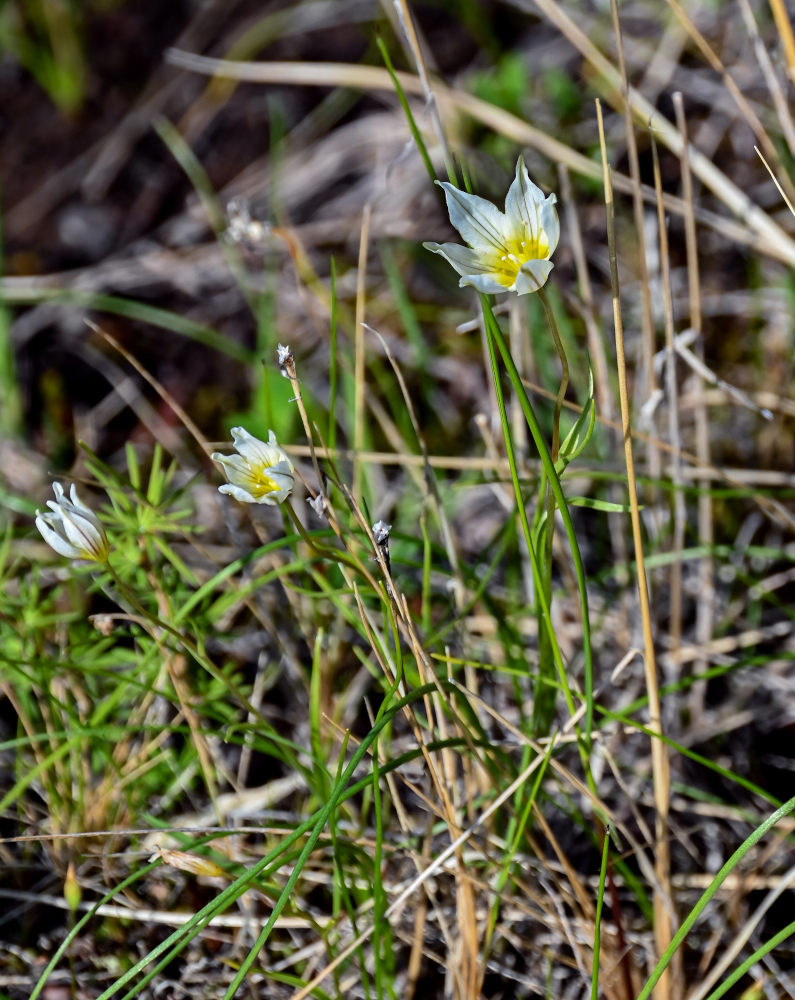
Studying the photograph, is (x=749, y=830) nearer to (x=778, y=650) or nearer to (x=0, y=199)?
(x=778, y=650)

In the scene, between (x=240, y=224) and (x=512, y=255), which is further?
(x=240, y=224)

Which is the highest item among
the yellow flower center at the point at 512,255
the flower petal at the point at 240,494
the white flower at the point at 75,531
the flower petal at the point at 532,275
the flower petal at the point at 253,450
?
the flower petal at the point at 532,275

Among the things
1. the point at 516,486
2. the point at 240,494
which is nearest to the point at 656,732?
the point at 516,486

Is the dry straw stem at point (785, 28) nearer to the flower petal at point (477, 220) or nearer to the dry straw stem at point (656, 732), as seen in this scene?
the dry straw stem at point (656, 732)

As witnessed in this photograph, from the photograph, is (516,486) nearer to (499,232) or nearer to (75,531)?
(499,232)

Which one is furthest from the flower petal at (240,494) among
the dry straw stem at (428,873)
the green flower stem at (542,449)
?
the dry straw stem at (428,873)

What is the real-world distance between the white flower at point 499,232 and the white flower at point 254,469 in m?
0.22

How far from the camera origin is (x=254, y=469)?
838 millimetres

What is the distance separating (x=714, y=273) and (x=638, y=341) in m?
0.33

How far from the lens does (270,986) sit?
3.40 ft

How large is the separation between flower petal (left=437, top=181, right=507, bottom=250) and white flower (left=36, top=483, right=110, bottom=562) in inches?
15.9

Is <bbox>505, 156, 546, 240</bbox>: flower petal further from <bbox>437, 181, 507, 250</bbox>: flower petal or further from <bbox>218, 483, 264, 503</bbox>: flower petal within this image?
<bbox>218, 483, 264, 503</bbox>: flower petal

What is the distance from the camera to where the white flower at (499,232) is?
73 cm

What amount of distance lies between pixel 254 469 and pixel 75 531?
0.54 feet
